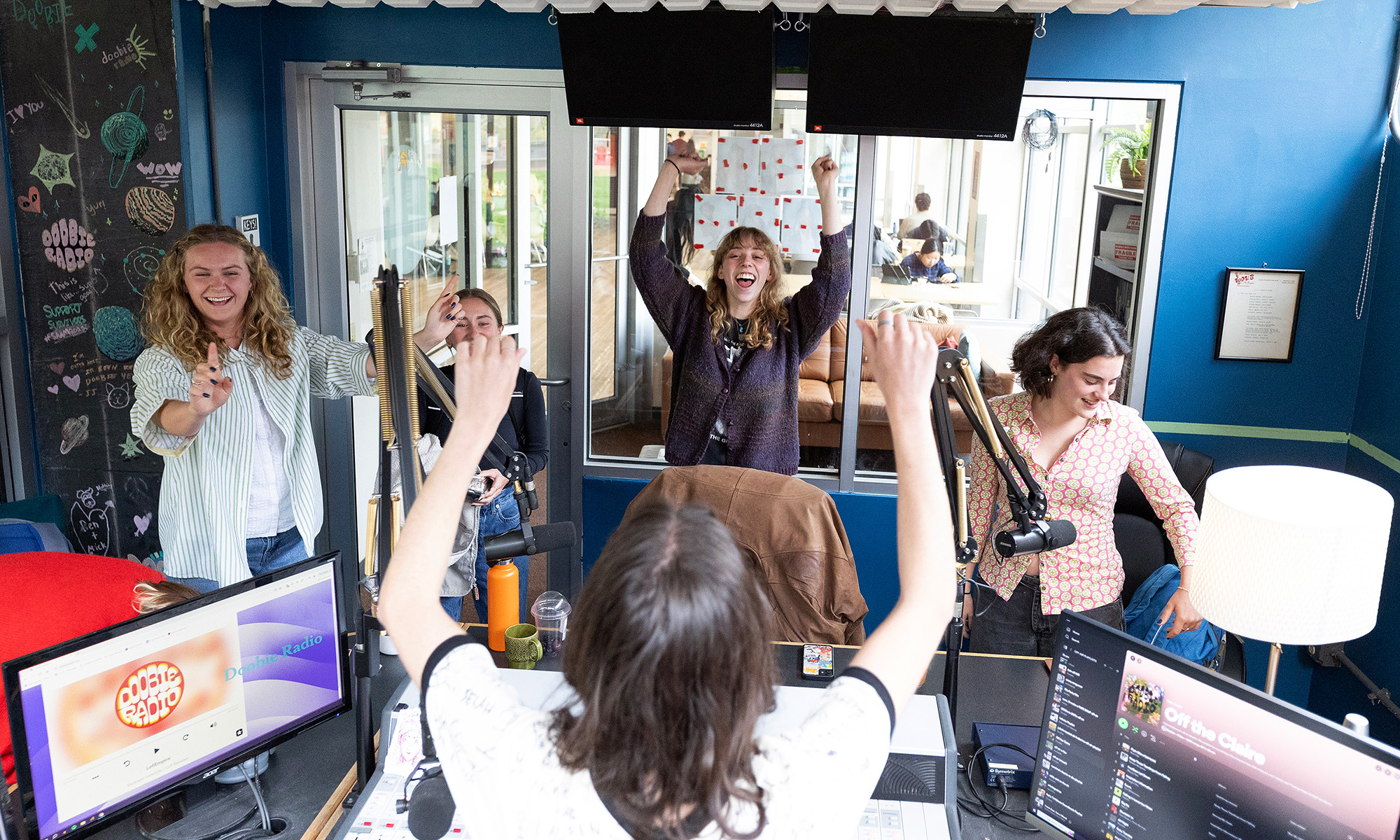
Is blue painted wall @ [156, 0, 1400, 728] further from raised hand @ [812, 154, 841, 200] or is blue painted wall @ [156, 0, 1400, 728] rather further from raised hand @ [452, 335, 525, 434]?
raised hand @ [452, 335, 525, 434]

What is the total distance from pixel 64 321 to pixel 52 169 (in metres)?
0.51

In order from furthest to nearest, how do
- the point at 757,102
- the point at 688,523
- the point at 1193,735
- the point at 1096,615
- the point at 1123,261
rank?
1. the point at 1123,261
2. the point at 757,102
3. the point at 1096,615
4. the point at 1193,735
5. the point at 688,523

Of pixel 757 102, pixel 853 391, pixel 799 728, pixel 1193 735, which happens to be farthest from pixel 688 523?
pixel 853 391

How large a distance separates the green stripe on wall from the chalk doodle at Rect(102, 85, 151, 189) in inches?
143

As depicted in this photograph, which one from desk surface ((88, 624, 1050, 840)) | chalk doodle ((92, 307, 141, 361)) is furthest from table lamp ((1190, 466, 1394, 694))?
chalk doodle ((92, 307, 141, 361))

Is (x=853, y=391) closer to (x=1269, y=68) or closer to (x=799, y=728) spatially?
(x=1269, y=68)

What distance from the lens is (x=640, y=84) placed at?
3.55 meters

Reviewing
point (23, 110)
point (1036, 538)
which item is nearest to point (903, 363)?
point (1036, 538)

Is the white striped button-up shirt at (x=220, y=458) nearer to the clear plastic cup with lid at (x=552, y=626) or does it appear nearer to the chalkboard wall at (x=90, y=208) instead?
the clear plastic cup with lid at (x=552, y=626)

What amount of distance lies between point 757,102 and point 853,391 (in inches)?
46.2

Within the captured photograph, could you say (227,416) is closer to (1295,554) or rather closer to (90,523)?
(90,523)

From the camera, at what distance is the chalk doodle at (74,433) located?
12.2 ft

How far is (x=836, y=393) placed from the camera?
4168 millimetres

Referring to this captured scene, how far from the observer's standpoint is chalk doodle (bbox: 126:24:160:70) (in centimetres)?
346
